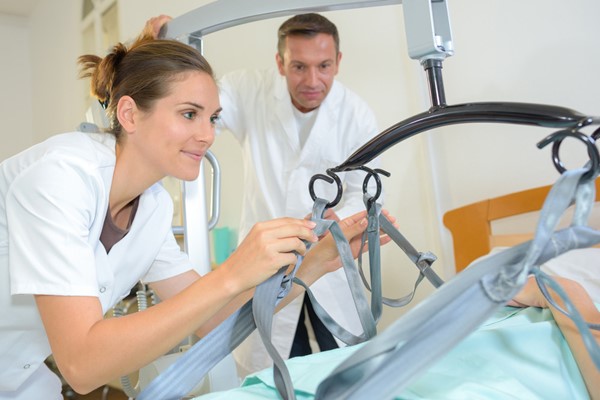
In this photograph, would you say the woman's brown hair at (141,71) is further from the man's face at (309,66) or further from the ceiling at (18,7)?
the ceiling at (18,7)

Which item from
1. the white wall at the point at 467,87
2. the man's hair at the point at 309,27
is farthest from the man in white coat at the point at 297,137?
the white wall at the point at 467,87

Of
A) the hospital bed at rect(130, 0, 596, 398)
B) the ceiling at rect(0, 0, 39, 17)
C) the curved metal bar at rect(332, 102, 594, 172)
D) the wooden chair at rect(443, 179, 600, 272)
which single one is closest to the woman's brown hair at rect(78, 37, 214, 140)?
the hospital bed at rect(130, 0, 596, 398)

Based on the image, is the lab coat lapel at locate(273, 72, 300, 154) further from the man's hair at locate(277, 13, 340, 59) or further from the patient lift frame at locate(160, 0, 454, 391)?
the patient lift frame at locate(160, 0, 454, 391)

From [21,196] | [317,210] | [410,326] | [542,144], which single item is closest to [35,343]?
[21,196]

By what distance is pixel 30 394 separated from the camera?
1.19 m

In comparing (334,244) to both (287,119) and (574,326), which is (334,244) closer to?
(574,326)

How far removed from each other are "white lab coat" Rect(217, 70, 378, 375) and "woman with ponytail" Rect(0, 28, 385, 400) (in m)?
0.67

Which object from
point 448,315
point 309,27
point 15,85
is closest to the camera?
point 448,315

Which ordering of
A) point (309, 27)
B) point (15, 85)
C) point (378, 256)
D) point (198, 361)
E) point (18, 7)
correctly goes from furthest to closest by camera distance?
1. point (15, 85)
2. point (18, 7)
3. point (309, 27)
4. point (378, 256)
5. point (198, 361)

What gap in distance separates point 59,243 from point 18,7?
5059 mm

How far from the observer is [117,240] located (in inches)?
44.9

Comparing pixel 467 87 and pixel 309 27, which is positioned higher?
pixel 309 27

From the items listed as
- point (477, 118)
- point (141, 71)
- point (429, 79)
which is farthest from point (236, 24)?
point (477, 118)

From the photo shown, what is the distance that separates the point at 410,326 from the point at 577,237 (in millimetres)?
193
